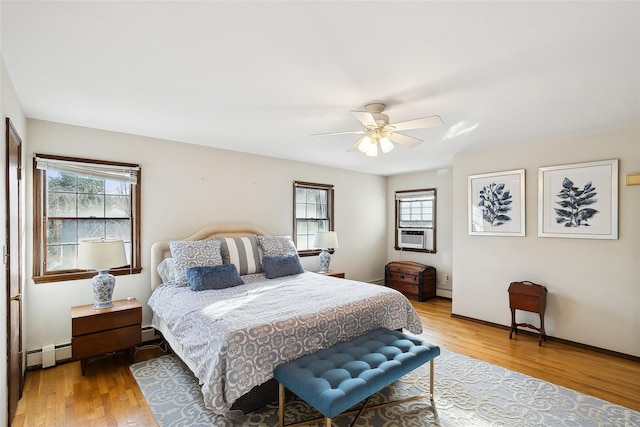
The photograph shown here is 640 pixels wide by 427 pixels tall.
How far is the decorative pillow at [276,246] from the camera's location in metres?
4.12

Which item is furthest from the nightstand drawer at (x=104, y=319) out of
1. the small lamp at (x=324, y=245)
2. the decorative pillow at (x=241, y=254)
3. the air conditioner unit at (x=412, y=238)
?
the air conditioner unit at (x=412, y=238)

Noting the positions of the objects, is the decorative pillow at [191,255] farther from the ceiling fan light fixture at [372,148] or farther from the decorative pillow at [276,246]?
the ceiling fan light fixture at [372,148]

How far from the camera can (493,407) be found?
2.42m

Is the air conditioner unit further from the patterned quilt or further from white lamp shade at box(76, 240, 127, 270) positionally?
white lamp shade at box(76, 240, 127, 270)

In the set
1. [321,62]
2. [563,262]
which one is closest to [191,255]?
[321,62]

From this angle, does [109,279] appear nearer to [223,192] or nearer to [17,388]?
[17,388]

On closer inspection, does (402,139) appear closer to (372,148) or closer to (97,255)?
(372,148)

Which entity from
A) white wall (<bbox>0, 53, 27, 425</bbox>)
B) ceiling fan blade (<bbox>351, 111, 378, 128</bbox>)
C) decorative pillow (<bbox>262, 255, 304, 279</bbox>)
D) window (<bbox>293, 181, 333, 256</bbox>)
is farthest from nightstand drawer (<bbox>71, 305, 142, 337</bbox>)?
ceiling fan blade (<bbox>351, 111, 378, 128</bbox>)

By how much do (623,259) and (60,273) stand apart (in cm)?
580

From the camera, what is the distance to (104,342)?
2.90 meters

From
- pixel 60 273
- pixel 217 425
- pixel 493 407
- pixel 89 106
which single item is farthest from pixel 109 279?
pixel 493 407

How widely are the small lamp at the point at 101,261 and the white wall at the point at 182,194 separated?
1.31 feet

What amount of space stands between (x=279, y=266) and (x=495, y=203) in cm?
299

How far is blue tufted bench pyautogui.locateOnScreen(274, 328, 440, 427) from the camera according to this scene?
1.79 m
